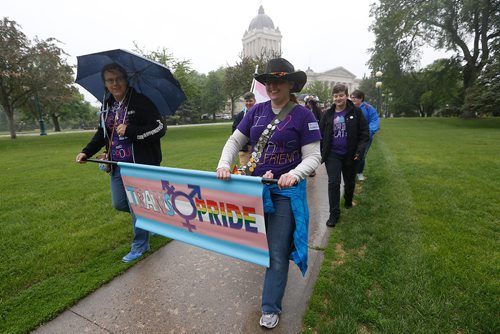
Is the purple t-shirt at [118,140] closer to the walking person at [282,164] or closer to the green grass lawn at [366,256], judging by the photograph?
the green grass lawn at [366,256]

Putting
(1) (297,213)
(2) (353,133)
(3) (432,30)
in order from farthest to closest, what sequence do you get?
(3) (432,30)
(2) (353,133)
(1) (297,213)

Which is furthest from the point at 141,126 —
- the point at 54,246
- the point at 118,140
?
the point at 54,246

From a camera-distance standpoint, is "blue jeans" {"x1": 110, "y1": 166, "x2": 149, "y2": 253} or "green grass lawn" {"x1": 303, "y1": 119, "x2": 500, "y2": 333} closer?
Answer: "green grass lawn" {"x1": 303, "y1": 119, "x2": 500, "y2": 333}

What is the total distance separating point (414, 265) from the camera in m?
3.10

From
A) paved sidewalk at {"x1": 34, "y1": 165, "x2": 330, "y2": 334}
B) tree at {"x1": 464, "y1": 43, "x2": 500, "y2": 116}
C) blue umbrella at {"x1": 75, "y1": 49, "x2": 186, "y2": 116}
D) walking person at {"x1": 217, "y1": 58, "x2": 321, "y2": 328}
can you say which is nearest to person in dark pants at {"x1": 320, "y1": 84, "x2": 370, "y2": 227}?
paved sidewalk at {"x1": 34, "y1": 165, "x2": 330, "y2": 334}

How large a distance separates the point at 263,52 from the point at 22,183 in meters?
27.8

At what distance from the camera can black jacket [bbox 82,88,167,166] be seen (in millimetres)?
2980

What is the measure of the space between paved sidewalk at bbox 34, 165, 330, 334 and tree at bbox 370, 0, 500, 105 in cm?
2958

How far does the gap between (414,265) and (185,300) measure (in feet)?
8.17

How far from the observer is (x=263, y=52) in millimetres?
30781

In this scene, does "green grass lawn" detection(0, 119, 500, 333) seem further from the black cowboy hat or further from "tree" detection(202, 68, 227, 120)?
"tree" detection(202, 68, 227, 120)

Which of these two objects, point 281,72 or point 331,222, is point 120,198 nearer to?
point 281,72

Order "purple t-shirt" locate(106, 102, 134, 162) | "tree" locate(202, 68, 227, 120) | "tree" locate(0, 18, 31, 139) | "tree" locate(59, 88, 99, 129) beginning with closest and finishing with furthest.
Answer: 1. "purple t-shirt" locate(106, 102, 134, 162)
2. "tree" locate(0, 18, 31, 139)
3. "tree" locate(59, 88, 99, 129)
4. "tree" locate(202, 68, 227, 120)

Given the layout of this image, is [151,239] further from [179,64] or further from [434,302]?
[179,64]
